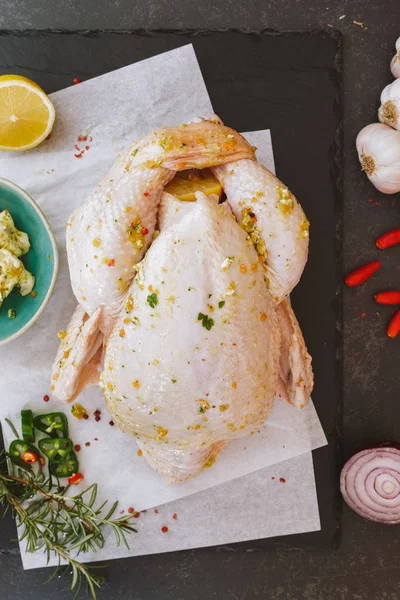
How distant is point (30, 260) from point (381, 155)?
1303 mm

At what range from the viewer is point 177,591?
2.33 metres

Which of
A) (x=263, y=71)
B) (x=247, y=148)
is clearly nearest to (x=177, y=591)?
(x=247, y=148)

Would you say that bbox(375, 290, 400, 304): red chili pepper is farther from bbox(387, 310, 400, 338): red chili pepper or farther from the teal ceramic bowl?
the teal ceramic bowl

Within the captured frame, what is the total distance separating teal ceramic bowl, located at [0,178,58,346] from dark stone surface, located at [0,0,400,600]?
0.87 metres

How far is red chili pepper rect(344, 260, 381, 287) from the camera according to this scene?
231 centimetres

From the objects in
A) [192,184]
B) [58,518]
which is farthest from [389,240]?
[58,518]

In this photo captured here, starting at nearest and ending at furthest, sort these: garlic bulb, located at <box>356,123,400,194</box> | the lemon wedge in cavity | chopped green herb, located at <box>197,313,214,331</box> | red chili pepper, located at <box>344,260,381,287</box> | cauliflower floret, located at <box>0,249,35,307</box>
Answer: chopped green herb, located at <box>197,313,214,331</box> < the lemon wedge in cavity < cauliflower floret, located at <box>0,249,35,307</box> < garlic bulb, located at <box>356,123,400,194</box> < red chili pepper, located at <box>344,260,381,287</box>

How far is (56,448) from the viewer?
221 centimetres

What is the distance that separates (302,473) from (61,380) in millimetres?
978

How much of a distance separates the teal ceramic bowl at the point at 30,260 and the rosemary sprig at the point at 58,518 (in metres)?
0.50

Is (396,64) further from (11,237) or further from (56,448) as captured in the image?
(56,448)

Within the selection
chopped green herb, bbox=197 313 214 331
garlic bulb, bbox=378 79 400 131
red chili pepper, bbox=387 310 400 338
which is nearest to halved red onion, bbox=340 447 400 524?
red chili pepper, bbox=387 310 400 338

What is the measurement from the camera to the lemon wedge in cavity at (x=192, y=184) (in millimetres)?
1893

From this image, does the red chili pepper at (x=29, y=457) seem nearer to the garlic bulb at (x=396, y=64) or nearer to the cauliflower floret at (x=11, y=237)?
the cauliflower floret at (x=11, y=237)
